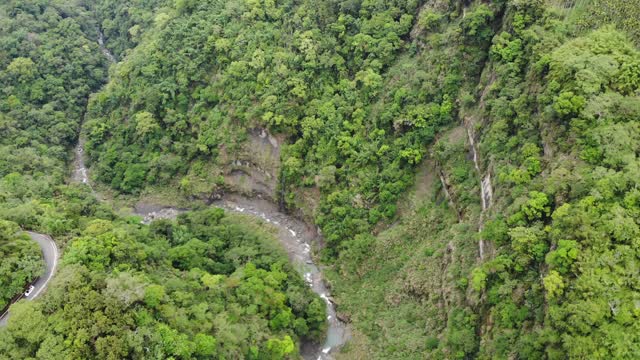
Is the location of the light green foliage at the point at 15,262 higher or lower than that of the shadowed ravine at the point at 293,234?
higher

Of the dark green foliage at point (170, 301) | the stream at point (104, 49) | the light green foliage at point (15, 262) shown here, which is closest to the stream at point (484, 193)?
the dark green foliage at point (170, 301)

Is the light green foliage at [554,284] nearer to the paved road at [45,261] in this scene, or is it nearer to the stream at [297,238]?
Result: the stream at [297,238]

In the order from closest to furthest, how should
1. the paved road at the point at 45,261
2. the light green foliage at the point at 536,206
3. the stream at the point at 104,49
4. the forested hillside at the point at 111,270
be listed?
the forested hillside at the point at 111,270
the light green foliage at the point at 536,206
the paved road at the point at 45,261
the stream at the point at 104,49

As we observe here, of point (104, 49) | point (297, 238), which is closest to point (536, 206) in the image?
point (297, 238)

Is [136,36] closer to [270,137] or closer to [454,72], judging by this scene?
[270,137]

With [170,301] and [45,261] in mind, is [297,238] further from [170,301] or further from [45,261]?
[45,261]

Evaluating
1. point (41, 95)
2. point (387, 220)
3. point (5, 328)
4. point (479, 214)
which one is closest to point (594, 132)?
point (479, 214)
